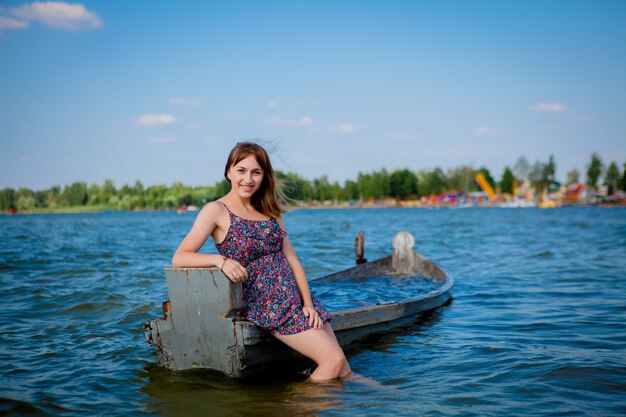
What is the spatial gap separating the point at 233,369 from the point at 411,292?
569 centimetres

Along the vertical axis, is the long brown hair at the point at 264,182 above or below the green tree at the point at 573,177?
below

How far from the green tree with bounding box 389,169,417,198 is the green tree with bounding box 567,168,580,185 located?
45982 millimetres

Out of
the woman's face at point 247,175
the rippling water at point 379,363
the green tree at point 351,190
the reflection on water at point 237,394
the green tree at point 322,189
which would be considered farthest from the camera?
the green tree at point 322,189

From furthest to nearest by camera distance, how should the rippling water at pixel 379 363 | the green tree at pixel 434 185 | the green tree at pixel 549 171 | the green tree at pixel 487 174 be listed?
the green tree at pixel 487 174 → the green tree at pixel 434 185 → the green tree at pixel 549 171 → the rippling water at pixel 379 363

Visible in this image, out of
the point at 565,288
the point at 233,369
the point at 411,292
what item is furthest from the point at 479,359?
the point at 565,288

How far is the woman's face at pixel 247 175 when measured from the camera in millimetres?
4684

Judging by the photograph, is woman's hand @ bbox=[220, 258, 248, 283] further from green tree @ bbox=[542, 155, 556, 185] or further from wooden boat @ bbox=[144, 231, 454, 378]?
green tree @ bbox=[542, 155, 556, 185]

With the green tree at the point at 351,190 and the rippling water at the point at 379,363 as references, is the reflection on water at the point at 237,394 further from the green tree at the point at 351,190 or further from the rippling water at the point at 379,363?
the green tree at the point at 351,190

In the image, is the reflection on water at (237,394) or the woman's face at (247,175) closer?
the reflection on water at (237,394)

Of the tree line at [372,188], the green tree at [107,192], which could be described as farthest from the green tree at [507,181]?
the green tree at [107,192]

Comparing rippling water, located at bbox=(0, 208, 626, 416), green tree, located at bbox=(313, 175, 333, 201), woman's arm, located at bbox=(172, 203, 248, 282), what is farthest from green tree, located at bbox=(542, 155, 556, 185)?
woman's arm, located at bbox=(172, 203, 248, 282)

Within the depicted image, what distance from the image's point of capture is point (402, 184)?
148 m

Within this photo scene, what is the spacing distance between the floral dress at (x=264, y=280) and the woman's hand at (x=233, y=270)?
28 centimetres

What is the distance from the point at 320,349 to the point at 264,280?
789mm
